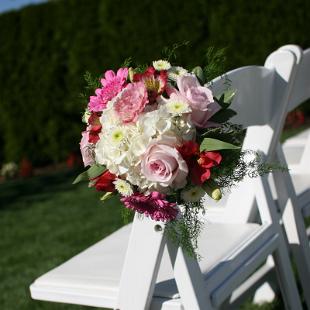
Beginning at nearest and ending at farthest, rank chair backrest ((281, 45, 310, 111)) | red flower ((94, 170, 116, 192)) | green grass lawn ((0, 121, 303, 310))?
red flower ((94, 170, 116, 192)), chair backrest ((281, 45, 310, 111)), green grass lawn ((0, 121, 303, 310))

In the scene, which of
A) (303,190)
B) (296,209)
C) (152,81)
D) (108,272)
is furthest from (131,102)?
(303,190)

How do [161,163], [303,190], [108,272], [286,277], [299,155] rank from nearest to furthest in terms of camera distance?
[161,163] → [108,272] → [286,277] → [303,190] → [299,155]

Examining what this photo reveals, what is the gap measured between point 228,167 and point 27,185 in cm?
677

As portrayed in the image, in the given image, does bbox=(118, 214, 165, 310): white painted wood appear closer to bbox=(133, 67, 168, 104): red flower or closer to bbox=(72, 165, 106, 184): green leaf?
bbox=(72, 165, 106, 184): green leaf

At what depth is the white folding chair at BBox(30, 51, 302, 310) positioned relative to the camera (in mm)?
1609

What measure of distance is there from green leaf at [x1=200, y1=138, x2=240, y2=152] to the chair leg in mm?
868

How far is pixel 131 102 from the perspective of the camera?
56.8 inches

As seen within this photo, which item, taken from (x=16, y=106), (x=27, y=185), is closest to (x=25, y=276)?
(x=27, y=185)

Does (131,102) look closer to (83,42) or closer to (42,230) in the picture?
(42,230)

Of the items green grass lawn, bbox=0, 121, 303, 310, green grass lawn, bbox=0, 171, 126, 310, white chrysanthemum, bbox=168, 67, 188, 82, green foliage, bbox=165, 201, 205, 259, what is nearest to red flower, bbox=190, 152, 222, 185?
green foliage, bbox=165, 201, 205, 259

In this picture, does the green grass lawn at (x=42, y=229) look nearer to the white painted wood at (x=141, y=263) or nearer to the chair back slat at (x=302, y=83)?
the chair back slat at (x=302, y=83)

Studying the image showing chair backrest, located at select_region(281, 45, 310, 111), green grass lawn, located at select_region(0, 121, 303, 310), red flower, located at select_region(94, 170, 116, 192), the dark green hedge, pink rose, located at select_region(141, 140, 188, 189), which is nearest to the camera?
pink rose, located at select_region(141, 140, 188, 189)

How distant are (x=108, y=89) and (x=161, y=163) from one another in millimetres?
243

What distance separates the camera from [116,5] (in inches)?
375
